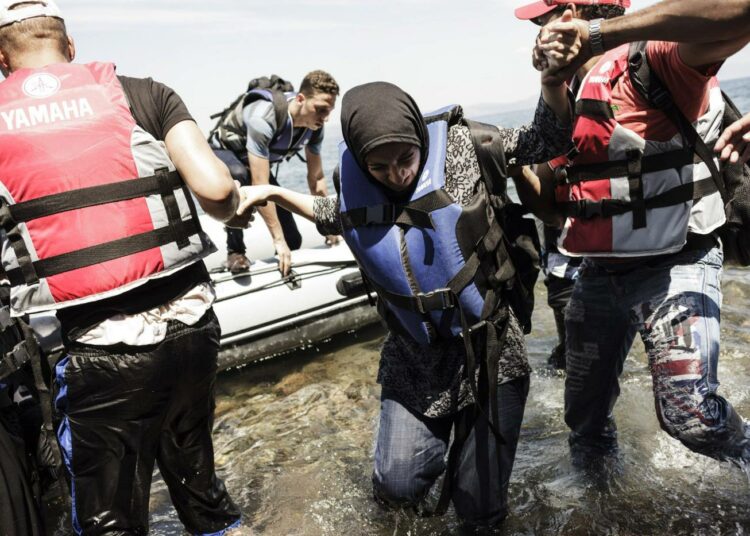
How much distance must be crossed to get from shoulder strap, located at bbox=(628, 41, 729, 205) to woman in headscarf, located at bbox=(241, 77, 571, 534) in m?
0.41

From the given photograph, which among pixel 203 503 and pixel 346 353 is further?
pixel 346 353

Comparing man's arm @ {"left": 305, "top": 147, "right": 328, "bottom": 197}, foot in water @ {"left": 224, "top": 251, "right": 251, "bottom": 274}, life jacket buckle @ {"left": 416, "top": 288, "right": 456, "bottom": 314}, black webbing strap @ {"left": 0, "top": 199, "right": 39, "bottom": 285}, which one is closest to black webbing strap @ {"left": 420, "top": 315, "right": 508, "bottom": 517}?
life jacket buckle @ {"left": 416, "top": 288, "right": 456, "bottom": 314}

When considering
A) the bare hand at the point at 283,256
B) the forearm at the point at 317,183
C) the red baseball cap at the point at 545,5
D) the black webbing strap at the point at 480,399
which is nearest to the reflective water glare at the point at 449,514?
the black webbing strap at the point at 480,399

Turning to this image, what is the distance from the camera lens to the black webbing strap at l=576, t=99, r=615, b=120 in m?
2.65

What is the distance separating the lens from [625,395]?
14.6 feet

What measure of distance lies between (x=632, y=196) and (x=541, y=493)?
162cm

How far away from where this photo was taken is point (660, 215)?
8.64 ft

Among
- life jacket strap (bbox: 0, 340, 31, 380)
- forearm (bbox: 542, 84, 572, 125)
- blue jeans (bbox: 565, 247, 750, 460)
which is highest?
forearm (bbox: 542, 84, 572, 125)

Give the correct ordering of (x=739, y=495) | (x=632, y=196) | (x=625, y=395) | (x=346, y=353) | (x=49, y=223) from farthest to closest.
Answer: (x=346, y=353) → (x=625, y=395) → (x=739, y=495) → (x=632, y=196) → (x=49, y=223)

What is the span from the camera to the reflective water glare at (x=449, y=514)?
10.3ft

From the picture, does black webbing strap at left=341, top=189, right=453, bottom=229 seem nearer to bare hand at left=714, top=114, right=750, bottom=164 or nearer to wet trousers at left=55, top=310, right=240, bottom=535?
wet trousers at left=55, top=310, right=240, bottom=535

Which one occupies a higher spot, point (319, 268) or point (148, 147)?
point (148, 147)

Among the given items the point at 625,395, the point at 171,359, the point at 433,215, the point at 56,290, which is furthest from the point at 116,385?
the point at 625,395

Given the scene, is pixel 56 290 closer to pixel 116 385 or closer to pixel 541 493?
pixel 116 385
